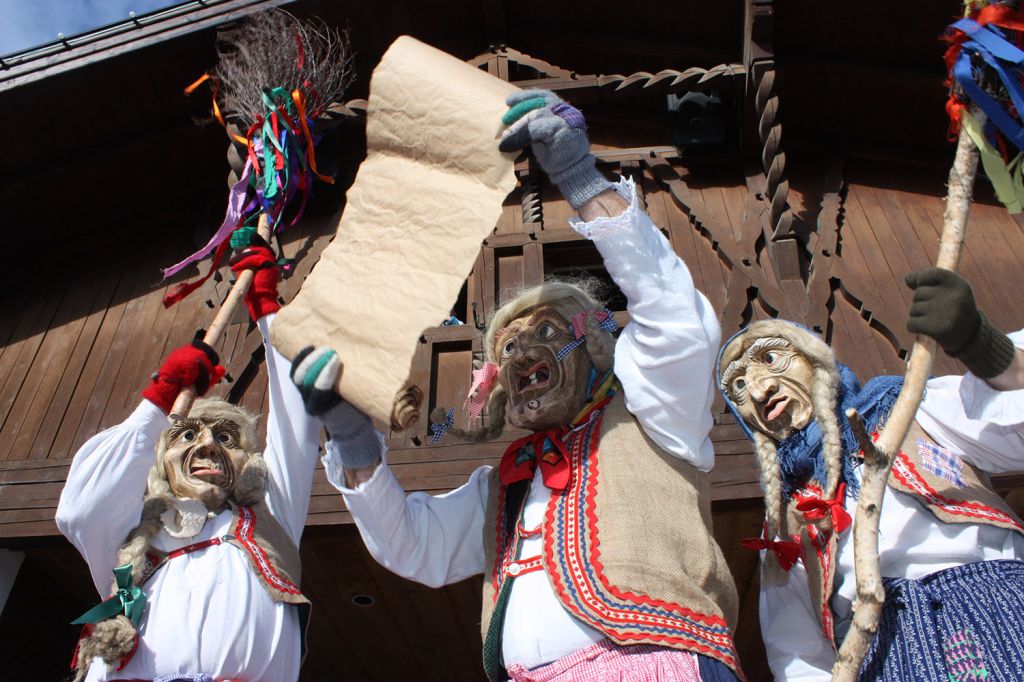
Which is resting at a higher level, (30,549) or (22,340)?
(22,340)

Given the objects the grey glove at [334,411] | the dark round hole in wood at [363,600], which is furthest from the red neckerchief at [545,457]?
the dark round hole in wood at [363,600]

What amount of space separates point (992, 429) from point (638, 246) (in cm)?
86

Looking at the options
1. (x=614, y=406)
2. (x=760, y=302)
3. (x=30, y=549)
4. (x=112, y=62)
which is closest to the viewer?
(x=614, y=406)

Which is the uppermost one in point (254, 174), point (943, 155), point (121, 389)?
point (254, 174)

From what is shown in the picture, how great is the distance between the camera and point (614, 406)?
217 centimetres

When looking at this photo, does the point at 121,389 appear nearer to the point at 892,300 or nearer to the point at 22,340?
the point at 22,340

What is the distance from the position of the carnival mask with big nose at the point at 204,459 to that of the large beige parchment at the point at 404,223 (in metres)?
0.59

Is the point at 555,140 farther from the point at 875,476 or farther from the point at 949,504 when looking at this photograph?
the point at 949,504

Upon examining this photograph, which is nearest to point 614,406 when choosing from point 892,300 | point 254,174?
point 254,174

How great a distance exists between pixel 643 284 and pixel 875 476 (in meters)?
0.58

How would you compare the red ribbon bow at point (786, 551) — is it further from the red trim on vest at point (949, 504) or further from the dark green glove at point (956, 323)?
the dark green glove at point (956, 323)

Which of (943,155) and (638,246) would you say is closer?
(638,246)

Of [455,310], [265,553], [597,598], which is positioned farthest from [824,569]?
[455,310]

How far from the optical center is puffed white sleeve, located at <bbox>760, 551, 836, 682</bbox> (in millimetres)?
2143
